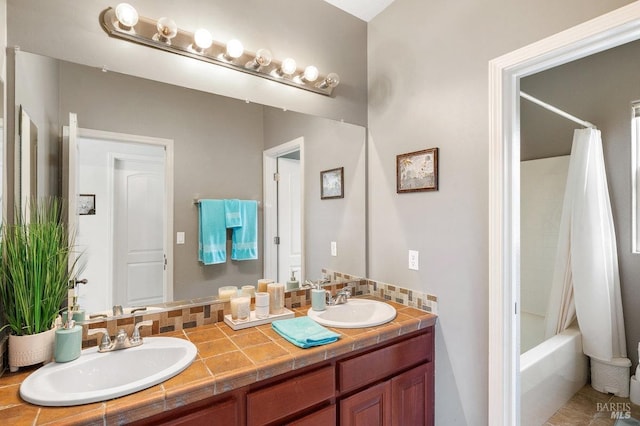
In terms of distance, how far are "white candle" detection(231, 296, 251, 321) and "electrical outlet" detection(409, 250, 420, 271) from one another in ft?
3.12

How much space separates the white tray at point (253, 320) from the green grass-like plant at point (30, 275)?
2.14 feet

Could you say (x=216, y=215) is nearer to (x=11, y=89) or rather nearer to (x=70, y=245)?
(x=70, y=245)

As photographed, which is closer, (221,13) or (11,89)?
(11,89)

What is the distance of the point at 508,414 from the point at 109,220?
1.98 m

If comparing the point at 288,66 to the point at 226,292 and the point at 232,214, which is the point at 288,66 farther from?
the point at 226,292

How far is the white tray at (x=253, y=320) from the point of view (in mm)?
1462

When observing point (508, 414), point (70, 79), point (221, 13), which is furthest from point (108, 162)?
point (508, 414)

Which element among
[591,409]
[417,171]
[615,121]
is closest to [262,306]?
[417,171]

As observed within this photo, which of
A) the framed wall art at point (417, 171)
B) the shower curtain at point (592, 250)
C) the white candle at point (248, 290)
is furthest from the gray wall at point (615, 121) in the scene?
the white candle at point (248, 290)

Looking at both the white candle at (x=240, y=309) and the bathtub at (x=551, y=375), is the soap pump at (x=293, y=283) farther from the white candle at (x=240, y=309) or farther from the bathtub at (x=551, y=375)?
the bathtub at (x=551, y=375)

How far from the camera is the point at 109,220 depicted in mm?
1371

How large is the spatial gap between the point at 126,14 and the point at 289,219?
48.3 inches

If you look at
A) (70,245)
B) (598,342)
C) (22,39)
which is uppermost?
(22,39)

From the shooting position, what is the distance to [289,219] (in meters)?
1.94
